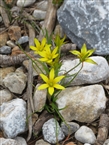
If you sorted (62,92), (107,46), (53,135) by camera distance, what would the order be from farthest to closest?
(107,46) → (62,92) → (53,135)

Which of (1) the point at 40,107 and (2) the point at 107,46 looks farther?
(2) the point at 107,46

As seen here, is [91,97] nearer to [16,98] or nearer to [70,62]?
[70,62]

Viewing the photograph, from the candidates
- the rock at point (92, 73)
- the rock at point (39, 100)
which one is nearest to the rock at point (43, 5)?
the rock at point (92, 73)

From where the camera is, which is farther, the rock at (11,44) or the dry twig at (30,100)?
the rock at (11,44)

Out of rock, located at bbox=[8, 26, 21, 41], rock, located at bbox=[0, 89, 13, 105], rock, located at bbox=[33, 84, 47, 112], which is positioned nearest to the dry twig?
rock, located at bbox=[33, 84, 47, 112]

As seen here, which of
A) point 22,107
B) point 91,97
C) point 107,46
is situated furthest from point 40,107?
point 107,46

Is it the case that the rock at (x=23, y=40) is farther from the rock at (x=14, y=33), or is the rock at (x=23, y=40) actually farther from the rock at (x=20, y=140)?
the rock at (x=20, y=140)

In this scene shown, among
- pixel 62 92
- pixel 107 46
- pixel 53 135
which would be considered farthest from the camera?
pixel 107 46
